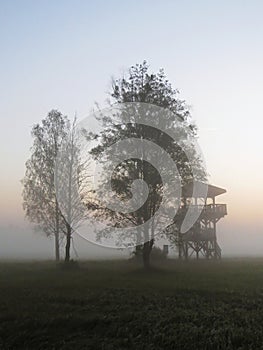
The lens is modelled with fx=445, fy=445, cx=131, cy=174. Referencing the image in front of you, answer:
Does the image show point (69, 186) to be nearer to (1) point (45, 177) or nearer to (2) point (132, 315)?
(1) point (45, 177)

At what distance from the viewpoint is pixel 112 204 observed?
30234mm

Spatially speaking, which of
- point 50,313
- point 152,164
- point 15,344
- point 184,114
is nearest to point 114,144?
point 152,164

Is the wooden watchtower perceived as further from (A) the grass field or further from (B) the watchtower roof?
(A) the grass field

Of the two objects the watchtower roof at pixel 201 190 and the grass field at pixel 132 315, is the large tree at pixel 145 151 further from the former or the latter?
the grass field at pixel 132 315

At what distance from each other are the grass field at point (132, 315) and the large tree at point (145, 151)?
9002 millimetres

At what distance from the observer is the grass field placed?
1143cm

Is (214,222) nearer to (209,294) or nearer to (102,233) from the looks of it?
(102,233)

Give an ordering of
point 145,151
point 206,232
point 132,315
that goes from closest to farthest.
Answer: point 132,315, point 145,151, point 206,232

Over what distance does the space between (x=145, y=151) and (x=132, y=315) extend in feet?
56.5

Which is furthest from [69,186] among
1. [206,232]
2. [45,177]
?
[206,232]

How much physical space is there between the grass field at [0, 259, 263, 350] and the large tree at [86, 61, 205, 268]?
29.5 ft

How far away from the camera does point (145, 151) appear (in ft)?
98.0

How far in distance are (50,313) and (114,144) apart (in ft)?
57.7

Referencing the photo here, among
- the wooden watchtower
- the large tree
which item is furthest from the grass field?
the wooden watchtower
